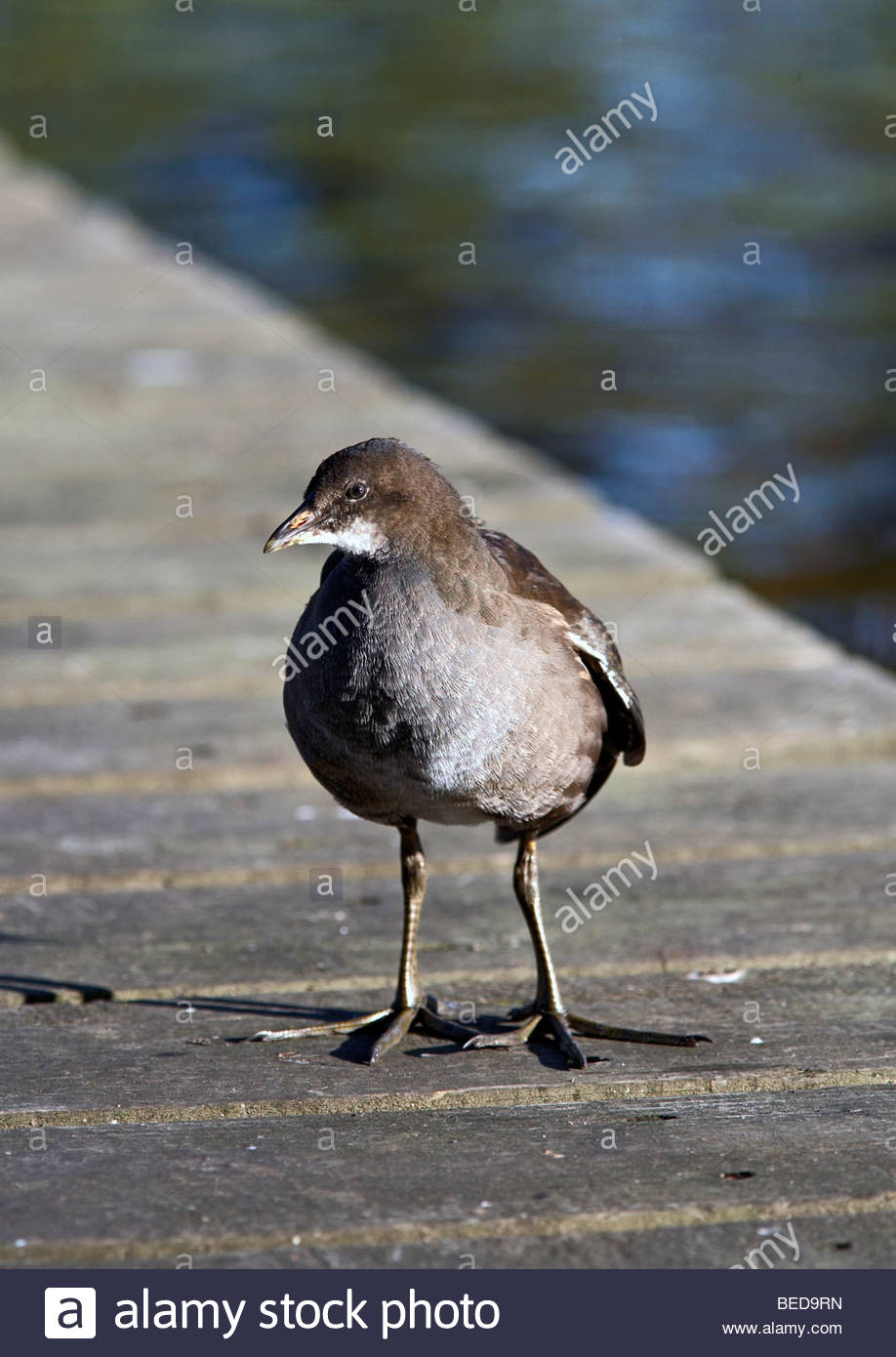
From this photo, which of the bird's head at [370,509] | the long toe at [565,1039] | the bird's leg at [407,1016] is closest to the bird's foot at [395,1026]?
the bird's leg at [407,1016]

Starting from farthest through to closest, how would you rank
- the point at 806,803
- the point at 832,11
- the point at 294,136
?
1. the point at 832,11
2. the point at 294,136
3. the point at 806,803

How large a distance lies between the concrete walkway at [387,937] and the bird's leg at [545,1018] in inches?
1.7

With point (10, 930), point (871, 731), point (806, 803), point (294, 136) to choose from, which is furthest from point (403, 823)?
point (294, 136)

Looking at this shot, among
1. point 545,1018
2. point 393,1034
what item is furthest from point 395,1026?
point 545,1018

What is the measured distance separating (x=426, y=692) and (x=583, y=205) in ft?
45.7

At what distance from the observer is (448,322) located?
1416 centimetres

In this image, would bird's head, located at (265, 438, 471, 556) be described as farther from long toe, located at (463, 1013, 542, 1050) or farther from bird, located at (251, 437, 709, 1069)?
long toe, located at (463, 1013, 542, 1050)

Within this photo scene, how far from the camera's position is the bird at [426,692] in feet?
11.4

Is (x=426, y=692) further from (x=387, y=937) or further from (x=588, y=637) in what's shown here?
(x=387, y=937)

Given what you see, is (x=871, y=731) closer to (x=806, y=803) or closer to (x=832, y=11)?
(x=806, y=803)

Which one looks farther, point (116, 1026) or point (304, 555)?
point (304, 555)

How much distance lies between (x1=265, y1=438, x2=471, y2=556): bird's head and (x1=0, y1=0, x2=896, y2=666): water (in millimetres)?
5130

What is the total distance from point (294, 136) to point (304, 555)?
13.2 m

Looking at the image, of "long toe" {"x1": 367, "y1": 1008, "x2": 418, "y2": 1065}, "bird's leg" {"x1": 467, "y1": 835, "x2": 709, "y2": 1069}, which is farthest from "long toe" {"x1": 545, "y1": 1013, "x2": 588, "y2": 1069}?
"long toe" {"x1": 367, "y1": 1008, "x2": 418, "y2": 1065}
